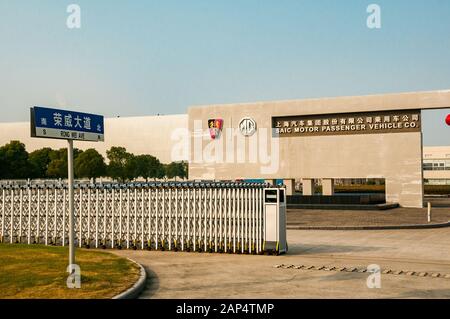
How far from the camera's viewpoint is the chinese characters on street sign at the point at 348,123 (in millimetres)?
39406

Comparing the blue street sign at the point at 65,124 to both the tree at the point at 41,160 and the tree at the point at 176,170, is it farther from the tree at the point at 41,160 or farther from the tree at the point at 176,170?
the tree at the point at 176,170

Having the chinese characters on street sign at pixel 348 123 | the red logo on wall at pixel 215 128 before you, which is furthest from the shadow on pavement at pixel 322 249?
the red logo on wall at pixel 215 128

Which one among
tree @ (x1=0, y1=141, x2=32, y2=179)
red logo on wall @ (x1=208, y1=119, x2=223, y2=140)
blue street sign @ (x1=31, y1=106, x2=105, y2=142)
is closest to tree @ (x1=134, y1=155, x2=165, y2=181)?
tree @ (x1=0, y1=141, x2=32, y2=179)

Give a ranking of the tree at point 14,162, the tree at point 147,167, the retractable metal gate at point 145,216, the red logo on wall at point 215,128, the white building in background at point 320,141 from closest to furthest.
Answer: the retractable metal gate at point 145,216
the white building in background at point 320,141
the red logo on wall at point 215,128
the tree at point 14,162
the tree at point 147,167

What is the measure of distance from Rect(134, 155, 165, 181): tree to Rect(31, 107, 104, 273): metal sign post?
270 feet

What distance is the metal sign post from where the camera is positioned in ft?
33.3

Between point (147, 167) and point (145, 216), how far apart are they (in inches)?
3117

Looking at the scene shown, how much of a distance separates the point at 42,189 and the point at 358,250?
11708 millimetres

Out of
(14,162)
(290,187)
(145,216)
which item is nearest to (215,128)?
(290,187)

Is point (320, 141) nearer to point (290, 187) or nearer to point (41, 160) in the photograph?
point (290, 187)

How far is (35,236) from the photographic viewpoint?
18.2 meters

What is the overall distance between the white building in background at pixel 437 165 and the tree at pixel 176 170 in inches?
1872

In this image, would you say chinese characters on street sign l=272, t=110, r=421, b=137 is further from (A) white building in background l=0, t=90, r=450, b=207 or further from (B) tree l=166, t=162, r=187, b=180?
(B) tree l=166, t=162, r=187, b=180
